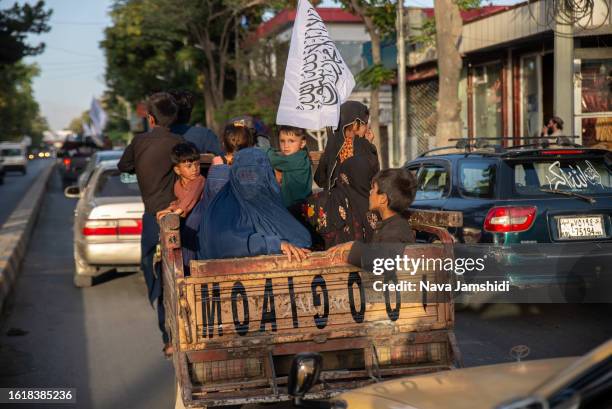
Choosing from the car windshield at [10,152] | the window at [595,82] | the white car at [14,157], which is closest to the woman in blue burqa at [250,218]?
the window at [595,82]

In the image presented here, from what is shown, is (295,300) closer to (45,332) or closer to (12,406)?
(12,406)

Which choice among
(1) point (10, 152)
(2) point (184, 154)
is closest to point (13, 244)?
(2) point (184, 154)

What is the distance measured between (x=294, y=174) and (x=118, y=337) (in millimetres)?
3566

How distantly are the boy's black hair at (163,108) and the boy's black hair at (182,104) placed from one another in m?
0.07

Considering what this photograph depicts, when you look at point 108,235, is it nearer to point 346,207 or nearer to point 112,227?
point 112,227

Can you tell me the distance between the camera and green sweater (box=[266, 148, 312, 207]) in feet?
19.9

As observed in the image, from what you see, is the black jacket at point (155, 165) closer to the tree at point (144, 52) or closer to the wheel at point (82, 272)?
the wheel at point (82, 272)

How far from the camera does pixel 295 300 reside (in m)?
4.82

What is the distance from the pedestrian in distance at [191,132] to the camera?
7.26 meters

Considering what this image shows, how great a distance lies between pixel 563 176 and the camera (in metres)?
8.55

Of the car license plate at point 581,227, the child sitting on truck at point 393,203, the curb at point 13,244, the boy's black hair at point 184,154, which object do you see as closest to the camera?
the child sitting on truck at point 393,203

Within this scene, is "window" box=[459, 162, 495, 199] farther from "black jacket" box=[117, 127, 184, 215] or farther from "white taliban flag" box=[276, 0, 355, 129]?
"black jacket" box=[117, 127, 184, 215]

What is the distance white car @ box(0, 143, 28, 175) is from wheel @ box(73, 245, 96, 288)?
53516 mm

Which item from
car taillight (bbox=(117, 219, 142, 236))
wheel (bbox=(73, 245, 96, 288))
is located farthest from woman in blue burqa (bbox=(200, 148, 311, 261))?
→ wheel (bbox=(73, 245, 96, 288))
